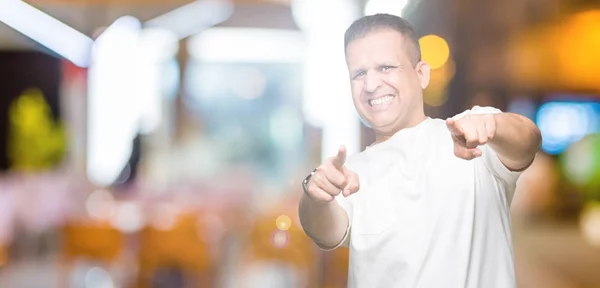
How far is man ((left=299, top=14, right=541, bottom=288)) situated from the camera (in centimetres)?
93

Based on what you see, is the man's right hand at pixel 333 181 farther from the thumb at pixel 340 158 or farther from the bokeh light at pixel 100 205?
the bokeh light at pixel 100 205

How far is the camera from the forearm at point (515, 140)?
2.75ft

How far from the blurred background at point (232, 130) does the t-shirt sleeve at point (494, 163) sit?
88 millimetres

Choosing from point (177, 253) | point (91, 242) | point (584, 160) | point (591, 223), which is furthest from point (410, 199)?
point (591, 223)

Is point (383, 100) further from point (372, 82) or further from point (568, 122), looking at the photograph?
point (568, 122)

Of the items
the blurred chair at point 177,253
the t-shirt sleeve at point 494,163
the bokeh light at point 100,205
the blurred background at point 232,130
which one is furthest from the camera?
the bokeh light at point 100,205

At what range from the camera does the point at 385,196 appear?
95cm

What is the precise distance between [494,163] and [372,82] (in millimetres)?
186

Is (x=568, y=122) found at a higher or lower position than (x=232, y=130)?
higher

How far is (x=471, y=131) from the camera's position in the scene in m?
0.78

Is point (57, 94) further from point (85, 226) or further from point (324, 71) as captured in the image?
point (324, 71)

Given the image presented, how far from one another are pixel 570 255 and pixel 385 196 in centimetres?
398

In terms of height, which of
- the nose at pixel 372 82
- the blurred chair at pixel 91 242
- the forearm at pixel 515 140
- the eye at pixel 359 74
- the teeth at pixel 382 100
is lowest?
the blurred chair at pixel 91 242

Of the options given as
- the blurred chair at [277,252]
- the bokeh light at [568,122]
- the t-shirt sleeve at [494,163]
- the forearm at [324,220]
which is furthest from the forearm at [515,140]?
the bokeh light at [568,122]
